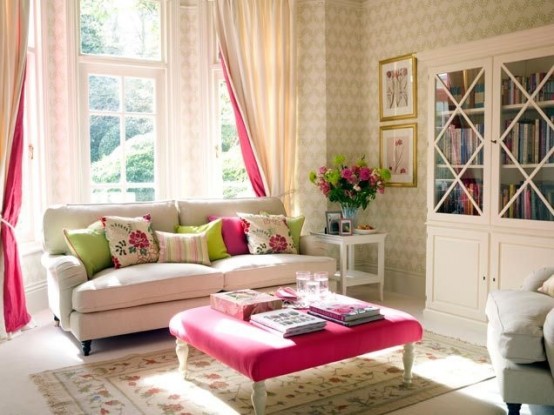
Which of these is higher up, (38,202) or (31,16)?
(31,16)

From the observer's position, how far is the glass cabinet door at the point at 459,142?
13.3 feet

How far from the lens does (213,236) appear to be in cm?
445

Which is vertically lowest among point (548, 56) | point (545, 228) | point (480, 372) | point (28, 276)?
point (480, 372)

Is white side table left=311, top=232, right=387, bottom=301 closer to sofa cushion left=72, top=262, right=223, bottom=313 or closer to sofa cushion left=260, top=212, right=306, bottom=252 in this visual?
sofa cushion left=260, top=212, right=306, bottom=252

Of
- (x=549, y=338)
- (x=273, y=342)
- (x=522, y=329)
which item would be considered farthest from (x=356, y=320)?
(x=549, y=338)

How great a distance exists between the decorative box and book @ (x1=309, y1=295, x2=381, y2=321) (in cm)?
21

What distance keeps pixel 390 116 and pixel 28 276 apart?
3.37 metres

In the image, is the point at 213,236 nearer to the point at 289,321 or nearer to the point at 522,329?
the point at 289,321

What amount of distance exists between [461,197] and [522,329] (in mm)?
1758

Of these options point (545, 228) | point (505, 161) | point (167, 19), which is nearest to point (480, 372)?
point (545, 228)

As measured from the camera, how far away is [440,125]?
4328 millimetres

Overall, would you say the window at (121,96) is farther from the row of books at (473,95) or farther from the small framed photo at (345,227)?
the row of books at (473,95)

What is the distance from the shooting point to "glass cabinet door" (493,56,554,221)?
12.1 feet

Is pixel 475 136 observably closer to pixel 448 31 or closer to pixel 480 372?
pixel 448 31
